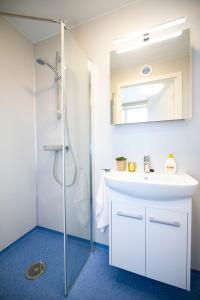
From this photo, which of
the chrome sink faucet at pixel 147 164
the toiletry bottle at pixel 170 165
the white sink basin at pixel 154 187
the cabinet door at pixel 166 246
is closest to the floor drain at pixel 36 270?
the cabinet door at pixel 166 246

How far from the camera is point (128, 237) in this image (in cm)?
109

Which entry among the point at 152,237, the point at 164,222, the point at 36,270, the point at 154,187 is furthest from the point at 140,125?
the point at 36,270

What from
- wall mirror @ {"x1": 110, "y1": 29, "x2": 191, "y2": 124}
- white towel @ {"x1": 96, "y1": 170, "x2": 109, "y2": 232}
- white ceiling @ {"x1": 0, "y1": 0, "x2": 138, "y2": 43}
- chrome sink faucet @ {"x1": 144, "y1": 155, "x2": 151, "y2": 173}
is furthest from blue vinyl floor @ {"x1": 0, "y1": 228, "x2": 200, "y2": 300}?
white ceiling @ {"x1": 0, "y1": 0, "x2": 138, "y2": 43}

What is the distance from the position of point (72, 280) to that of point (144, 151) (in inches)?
51.3

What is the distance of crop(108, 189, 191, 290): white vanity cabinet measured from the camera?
3.11 feet

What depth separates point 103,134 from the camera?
4.97 feet

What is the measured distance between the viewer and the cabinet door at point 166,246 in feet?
3.12

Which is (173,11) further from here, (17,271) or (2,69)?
(17,271)

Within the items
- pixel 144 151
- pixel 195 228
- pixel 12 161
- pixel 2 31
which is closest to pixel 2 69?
pixel 2 31

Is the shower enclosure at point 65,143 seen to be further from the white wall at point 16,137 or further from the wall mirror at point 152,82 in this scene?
the wall mirror at point 152,82

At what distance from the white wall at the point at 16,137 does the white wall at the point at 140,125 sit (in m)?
0.76

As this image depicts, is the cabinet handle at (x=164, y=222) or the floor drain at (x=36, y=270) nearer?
the cabinet handle at (x=164, y=222)

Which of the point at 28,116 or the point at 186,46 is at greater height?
the point at 186,46

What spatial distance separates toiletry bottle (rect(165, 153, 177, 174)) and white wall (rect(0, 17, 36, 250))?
1639 mm
